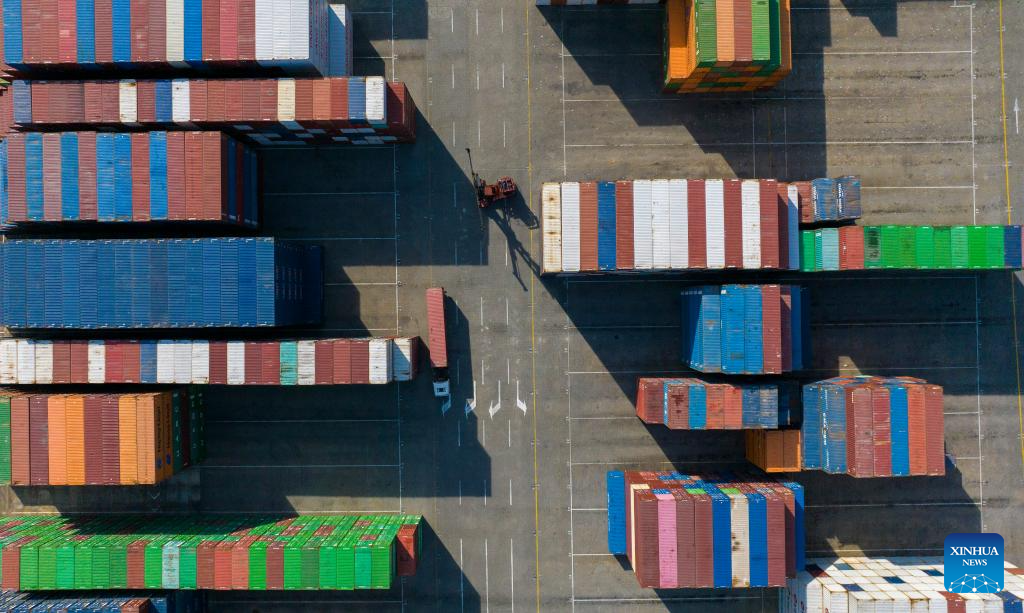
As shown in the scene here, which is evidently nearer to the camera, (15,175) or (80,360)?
(15,175)

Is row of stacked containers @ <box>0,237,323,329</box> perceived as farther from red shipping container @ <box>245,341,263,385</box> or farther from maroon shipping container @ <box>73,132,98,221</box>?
maroon shipping container @ <box>73,132,98,221</box>

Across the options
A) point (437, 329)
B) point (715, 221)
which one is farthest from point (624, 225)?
point (437, 329)

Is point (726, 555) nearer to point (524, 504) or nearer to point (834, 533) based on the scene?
point (834, 533)

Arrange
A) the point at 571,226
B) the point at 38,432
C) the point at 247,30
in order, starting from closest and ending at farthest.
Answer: the point at 571,226 → the point at 38,432 → the point at 247,30

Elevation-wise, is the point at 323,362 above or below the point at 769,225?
below

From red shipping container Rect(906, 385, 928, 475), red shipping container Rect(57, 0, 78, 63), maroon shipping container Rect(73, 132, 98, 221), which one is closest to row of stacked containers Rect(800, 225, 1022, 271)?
red shipping container Rect(906, 385, 928, 475)

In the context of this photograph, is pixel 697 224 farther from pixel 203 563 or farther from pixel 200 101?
pixel 203 563
